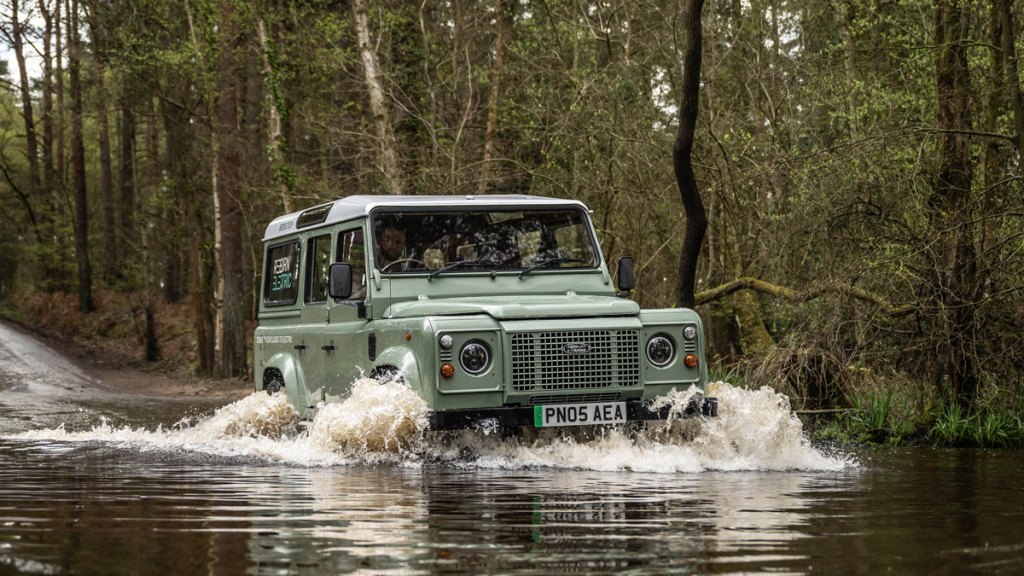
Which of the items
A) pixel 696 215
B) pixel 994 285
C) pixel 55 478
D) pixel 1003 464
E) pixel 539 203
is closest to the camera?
pixel 55 478

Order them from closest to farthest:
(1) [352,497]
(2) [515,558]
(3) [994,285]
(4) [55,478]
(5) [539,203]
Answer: (2) [515,558]
(1) [352,497]
(4) [55,478]
(5) [539,203]
(3) [994,285]

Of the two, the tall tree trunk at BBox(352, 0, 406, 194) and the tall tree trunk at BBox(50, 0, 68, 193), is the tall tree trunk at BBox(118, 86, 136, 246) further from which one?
the tall tree trunk at BBox(352, 0, 406, 194)

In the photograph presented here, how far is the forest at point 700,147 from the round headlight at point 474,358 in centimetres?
498

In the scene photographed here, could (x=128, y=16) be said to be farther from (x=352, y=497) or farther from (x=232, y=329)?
(x=352, y=497)

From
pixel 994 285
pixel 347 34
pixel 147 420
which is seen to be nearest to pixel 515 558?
pixel 994 285

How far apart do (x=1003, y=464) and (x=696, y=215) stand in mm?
5742

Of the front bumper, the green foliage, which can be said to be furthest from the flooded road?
the green foliage

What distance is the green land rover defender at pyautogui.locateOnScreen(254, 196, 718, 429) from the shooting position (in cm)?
918

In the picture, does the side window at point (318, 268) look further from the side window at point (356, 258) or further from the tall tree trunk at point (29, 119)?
the tall tree trunk at point (29, 119)

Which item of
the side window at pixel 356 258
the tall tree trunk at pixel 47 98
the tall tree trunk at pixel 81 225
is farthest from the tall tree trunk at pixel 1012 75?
the tall tree trunk at pixel 81 225

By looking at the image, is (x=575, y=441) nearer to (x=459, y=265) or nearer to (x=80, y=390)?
(x=459, y=265)

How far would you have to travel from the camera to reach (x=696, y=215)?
1493 cm

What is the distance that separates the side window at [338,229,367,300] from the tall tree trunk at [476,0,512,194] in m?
10.5

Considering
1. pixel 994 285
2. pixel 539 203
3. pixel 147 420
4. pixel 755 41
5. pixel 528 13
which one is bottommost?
pixel 147 420
